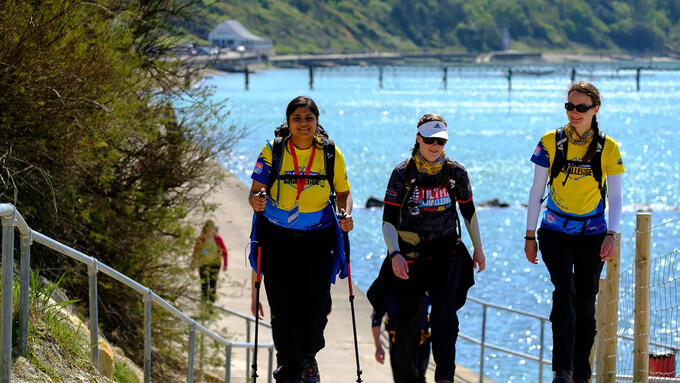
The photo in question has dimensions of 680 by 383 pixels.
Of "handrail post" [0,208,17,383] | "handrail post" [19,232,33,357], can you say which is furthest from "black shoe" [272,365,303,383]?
"handrail post" [0,208,17,383]

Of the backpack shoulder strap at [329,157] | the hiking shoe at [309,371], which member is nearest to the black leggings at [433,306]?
the hiking shoe at [309,371]

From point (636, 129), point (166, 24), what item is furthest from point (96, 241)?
point (636, 129)

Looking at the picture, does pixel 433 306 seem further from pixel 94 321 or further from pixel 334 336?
pixel 334 336

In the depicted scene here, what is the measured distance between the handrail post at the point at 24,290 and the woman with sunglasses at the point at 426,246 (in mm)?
2205

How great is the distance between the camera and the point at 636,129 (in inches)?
3836

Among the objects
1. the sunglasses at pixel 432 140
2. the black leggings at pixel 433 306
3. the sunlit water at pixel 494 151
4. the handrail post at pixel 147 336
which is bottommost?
the sunlit water at pixel 494 151

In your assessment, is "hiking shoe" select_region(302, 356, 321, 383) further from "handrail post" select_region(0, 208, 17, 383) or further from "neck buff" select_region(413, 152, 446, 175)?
"handrail post" select_region(0, 208, 17, 383)

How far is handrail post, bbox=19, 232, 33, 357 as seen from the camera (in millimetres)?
5559

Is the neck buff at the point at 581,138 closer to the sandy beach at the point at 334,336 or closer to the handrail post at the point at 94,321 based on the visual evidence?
the handrail post at the point at 94,321

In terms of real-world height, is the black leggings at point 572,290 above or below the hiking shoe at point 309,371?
above

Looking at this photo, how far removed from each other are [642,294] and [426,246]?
1.80 metres

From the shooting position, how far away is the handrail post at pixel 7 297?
201 inches

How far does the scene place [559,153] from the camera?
275 inches

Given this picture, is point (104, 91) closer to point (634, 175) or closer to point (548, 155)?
point (548, 155)
